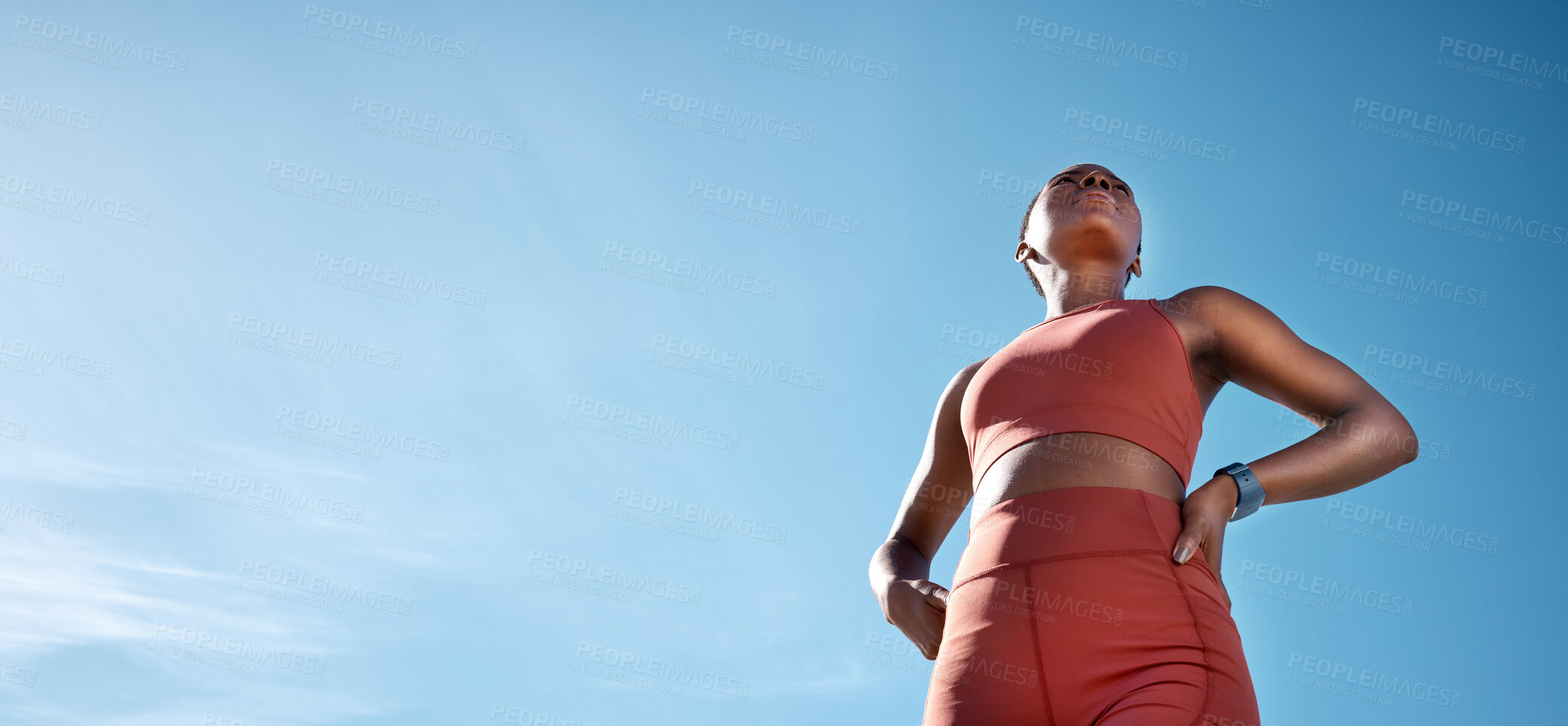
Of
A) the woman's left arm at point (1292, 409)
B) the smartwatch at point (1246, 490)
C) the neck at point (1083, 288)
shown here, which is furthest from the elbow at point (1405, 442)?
the neck at point (1083, 288)

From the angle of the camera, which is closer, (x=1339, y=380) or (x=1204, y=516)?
(x=1204, y=516)

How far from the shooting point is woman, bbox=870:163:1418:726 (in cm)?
192

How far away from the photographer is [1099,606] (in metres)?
1.93

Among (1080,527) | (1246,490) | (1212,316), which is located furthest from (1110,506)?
(1212,316)

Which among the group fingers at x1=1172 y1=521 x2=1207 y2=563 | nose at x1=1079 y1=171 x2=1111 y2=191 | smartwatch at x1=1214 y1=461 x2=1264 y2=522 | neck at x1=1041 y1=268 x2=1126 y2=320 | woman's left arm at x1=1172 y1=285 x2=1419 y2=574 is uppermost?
nose at x1=1079 y1=171 x2=1111 y2=191

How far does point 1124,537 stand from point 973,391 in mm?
613

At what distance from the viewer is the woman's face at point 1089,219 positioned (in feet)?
9.18

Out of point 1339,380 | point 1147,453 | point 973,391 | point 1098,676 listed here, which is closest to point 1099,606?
point 1098,676

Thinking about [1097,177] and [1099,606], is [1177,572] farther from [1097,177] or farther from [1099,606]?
[1097,177]

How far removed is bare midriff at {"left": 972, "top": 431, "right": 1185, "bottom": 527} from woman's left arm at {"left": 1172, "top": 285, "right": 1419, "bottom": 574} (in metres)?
0.08

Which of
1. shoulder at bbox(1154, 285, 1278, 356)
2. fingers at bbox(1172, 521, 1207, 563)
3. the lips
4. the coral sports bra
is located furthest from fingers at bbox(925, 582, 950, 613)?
the lips

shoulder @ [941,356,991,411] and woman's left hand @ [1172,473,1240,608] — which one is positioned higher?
shoulder @ [941,356,991,411]

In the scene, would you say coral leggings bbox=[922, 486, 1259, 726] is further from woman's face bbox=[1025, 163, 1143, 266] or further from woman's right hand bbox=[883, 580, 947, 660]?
woman's face bbox=[1025, 163, 1143, 266]

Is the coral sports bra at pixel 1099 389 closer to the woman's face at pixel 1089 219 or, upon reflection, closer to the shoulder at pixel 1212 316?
the shoulder at pixel 1212 316
